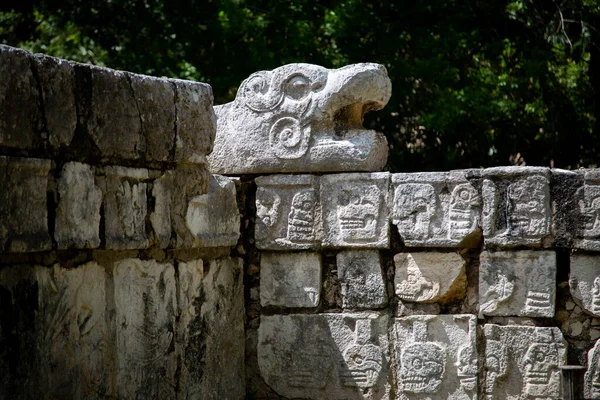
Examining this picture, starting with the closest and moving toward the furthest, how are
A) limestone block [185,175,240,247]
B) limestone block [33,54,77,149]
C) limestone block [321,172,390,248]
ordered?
limestone block [33,54,77,149]
limestone block [185,175,240,247]
limestone block [321,172,390,248]

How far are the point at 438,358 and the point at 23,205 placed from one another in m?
2.33

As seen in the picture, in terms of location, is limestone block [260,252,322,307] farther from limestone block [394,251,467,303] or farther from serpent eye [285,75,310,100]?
serpent eye [285,75,310,100]

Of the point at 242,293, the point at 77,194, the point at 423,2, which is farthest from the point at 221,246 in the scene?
the point at 423,2

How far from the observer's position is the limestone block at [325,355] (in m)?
4.90

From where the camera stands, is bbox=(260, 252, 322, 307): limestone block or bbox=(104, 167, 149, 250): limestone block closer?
bbox=(104, 167, 149, 250): limestone block

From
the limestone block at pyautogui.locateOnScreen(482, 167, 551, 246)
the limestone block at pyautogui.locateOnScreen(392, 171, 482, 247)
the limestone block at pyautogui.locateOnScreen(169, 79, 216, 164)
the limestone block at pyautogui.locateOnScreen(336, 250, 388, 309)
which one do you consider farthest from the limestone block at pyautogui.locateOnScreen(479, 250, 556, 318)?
the limestone block at pyautogui.locateOnScreen(169, 79, 216, 164)

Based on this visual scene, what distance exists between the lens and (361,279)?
4938 mm

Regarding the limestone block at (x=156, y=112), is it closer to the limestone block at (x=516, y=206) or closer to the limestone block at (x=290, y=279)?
the limestone block at (x=290, y=279)

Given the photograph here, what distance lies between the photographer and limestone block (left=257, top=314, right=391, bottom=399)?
4.90 metres

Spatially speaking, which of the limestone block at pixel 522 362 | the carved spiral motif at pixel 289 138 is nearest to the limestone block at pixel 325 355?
the limestone block at pixel 522 362

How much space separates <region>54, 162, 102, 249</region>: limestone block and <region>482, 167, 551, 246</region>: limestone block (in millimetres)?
1966

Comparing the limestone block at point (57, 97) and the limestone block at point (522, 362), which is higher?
the limestone block at point (57, 97)

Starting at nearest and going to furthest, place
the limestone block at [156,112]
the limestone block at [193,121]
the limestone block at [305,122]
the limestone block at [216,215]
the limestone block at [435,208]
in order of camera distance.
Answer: the limestone block at [156,112] → the limestone block at [193,121] → the limestone block at [216,215] → the limestone block at [435,208] → the limestone block at [305,122]

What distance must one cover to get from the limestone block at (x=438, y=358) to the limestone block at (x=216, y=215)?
1.03m
